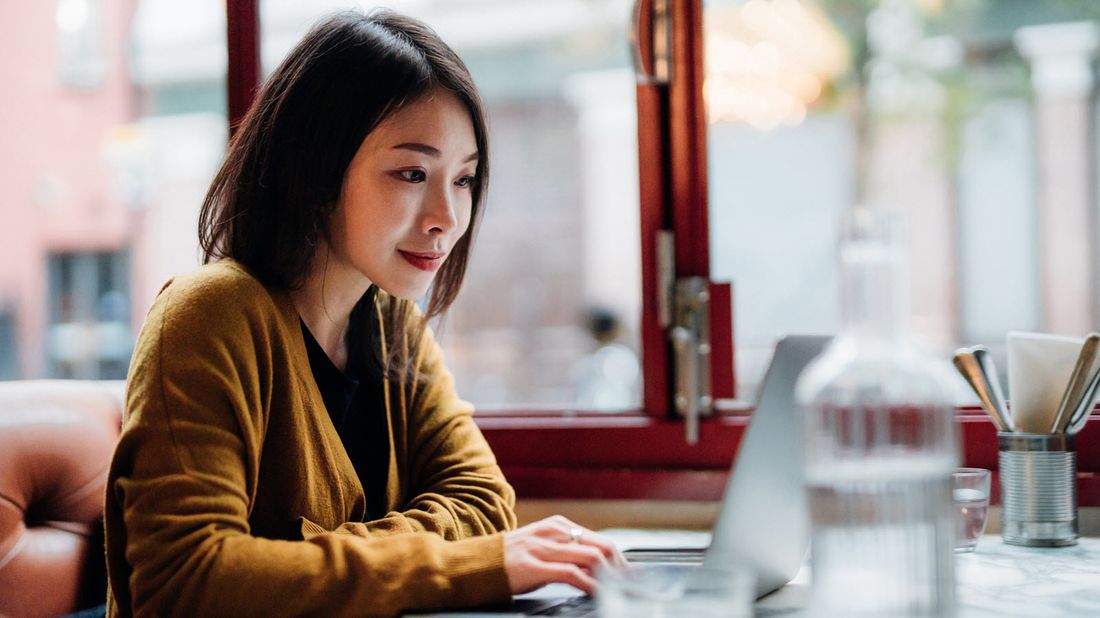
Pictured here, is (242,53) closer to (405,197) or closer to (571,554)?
(405,197)

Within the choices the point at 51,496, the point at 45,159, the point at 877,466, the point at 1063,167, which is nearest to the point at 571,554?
the point at 877,466

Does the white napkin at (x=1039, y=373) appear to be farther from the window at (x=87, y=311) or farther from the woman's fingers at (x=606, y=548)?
the window at (x=87, y=311)

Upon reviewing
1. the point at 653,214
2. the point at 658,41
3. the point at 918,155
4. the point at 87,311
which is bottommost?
the point at 87,311

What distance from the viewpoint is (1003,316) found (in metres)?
3.37

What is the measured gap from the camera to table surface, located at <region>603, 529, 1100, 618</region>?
3.02ft

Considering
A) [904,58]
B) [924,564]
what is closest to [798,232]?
[904,58]

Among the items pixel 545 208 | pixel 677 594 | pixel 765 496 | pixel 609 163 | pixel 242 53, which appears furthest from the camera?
pixel 545 208

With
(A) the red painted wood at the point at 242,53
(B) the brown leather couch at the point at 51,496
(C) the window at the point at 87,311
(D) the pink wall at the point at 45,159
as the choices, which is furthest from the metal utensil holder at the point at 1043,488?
(C) the window at the point at 87,311

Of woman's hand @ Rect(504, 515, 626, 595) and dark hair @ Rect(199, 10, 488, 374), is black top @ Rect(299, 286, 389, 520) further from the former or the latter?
woman's hand @ Rect(504, 515, 626, 595)

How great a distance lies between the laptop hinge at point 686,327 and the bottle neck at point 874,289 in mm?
893

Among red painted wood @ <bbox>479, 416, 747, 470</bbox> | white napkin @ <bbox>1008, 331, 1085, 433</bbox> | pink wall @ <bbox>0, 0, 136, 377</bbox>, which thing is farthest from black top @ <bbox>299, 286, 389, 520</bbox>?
pink wall @ <bbox>0, 0, 136, 377</bbox>

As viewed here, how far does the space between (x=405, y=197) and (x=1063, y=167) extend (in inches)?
122

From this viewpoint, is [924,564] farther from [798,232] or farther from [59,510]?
[798,232]

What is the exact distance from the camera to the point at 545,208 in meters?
5.41
